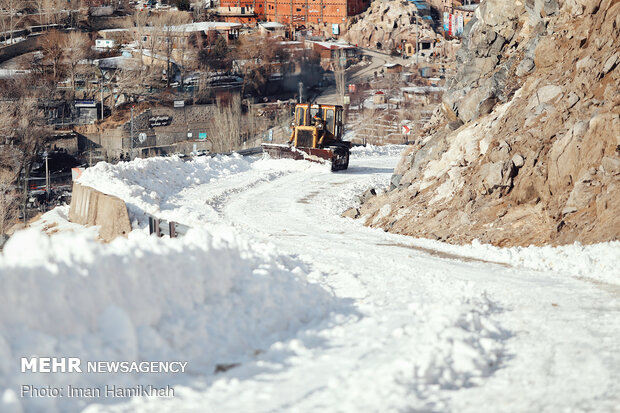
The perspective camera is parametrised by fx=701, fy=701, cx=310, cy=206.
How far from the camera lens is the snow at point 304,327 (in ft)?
22.6

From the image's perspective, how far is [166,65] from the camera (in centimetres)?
9662

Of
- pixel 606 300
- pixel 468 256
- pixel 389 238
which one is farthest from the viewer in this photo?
pixel 389 238

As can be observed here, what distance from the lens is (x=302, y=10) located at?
124500 millimetres

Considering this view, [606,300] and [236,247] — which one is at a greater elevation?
[236,247]

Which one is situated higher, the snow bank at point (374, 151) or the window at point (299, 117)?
the window at point (299, 117)

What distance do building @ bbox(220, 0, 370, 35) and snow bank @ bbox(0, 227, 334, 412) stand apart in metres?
118

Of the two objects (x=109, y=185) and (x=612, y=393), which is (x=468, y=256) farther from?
(x=109, y=185)

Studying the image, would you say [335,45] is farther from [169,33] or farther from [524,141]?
[524,141]

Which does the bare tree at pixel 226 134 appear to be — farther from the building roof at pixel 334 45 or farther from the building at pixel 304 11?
the building at pixel 304 11

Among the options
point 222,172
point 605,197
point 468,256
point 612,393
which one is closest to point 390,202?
point 468,256

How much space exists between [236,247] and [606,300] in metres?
5.76

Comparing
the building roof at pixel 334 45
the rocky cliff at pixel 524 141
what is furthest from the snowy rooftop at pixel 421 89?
the rocky cliff at pixel 524 141

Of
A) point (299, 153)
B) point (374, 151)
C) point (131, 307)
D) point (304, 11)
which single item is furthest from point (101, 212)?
point (304, 11)
